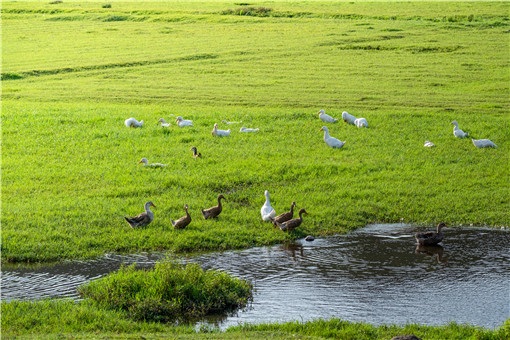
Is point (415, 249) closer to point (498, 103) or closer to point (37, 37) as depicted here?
point (498, 103)

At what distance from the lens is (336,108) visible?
3014 centimetres

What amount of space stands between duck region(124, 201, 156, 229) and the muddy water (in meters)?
1.47

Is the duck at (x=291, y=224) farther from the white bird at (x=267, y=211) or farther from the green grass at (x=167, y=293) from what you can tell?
the green grass at (x=167, y=293)

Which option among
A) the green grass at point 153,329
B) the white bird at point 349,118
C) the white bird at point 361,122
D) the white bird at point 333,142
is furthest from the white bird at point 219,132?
the green grass at point 153,329

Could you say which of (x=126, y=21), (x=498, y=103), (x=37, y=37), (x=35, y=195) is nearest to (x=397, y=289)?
(x=35, y=195)

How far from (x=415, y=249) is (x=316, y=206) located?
3.36 metres

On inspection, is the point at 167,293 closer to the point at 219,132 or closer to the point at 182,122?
the point at 219,132

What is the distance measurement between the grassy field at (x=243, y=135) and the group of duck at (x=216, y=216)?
269mm

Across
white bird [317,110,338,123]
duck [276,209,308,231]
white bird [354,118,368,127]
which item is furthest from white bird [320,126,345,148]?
duck [276,209,308,231]

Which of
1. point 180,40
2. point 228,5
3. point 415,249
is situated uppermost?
point 228,5

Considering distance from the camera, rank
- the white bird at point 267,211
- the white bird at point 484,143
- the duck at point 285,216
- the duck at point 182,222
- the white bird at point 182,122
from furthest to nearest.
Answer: the white bird at point 182,122, the white bird at point 484,143, the white bird at point 267,211, the duck at point 285,216, the duck at point 182,222

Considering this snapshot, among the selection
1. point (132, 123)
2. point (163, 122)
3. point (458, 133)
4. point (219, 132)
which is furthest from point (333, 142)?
point (132, 123)

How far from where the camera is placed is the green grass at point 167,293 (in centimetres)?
1092

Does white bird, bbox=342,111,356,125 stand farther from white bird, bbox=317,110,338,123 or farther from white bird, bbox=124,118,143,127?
white bird, bbox=124,118,143,127
